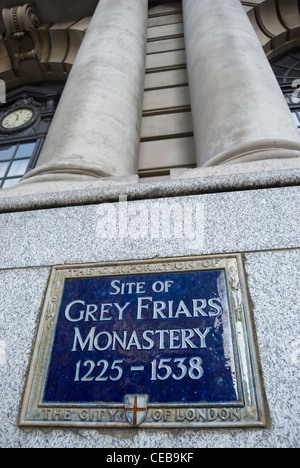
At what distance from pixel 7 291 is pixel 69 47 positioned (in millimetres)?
9541

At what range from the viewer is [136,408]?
2.00 meters

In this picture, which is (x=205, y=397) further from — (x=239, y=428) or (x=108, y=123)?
(x=108, y=123)

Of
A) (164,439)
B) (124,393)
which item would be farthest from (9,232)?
(164,439)

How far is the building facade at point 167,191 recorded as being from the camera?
2064mm

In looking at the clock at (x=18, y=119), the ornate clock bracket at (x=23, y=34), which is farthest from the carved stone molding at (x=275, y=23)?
the clock at (x=18, y=119)

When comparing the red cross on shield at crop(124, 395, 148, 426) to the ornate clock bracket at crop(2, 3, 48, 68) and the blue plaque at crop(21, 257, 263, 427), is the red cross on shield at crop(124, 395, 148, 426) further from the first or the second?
the ornate clock bracket at crop(2, 3, 48, 68)

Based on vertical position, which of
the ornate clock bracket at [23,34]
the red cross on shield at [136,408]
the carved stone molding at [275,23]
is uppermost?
the ornate clock bracket at [23,34]

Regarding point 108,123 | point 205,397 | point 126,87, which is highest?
point 126,87

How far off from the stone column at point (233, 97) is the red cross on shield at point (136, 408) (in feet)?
7.75

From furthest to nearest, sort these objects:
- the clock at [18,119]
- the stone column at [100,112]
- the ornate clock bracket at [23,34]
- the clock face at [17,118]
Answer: the ornate clock bracket at [23,34] → the clock face at [17,118] → the clock at [18,119] → the stone column at [100,112]

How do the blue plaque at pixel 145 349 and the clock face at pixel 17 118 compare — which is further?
the clock face at pixel 17 118

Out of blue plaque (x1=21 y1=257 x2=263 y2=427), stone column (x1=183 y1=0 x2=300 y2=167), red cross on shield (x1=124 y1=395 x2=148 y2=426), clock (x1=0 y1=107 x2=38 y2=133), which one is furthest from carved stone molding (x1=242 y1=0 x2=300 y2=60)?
red cross on shield (x1=124 y1=395 x2=148 y2=426)

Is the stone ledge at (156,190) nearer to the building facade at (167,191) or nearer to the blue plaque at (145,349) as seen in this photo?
the building facade at (167,191)

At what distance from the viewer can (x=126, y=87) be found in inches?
213
